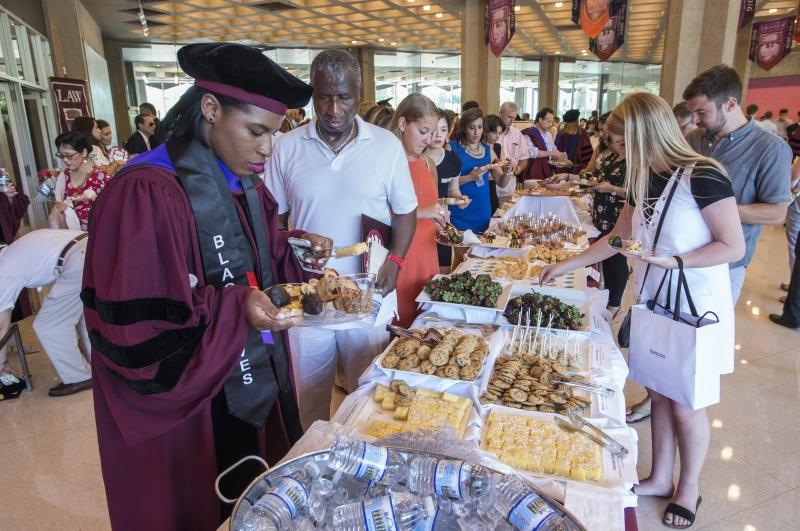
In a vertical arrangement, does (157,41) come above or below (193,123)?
above

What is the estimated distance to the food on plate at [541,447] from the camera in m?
1.25

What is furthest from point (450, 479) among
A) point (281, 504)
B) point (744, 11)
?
point (744, 11)

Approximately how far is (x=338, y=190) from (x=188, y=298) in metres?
1.00

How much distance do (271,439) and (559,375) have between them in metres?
0.98

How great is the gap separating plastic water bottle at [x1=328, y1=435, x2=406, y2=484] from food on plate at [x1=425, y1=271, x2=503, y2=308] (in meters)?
1.28

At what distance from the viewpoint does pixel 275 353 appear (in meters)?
1.52

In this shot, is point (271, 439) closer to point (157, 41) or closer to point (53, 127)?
point (53, 127)

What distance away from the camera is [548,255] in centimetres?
Result: 324

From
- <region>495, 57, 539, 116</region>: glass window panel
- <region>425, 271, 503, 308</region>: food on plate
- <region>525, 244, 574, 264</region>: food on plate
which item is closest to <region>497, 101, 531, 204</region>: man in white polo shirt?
<region>525, 244, 574, 264</region>: food on plate

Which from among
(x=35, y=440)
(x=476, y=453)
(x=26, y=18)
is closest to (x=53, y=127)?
(x=26, y=18)

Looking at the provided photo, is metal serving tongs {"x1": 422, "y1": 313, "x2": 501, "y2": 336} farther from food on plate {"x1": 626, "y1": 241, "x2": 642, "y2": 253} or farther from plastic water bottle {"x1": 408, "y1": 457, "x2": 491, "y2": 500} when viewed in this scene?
plastic water bottle {"x1": 408, "y1": 457, "x2": 491, "y2": 500}

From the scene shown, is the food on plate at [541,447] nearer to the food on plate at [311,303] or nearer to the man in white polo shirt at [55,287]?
the food on plate at [311,303]

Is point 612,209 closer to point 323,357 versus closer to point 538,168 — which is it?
point 323,357

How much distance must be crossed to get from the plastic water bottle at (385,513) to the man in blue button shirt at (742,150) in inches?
91.5
